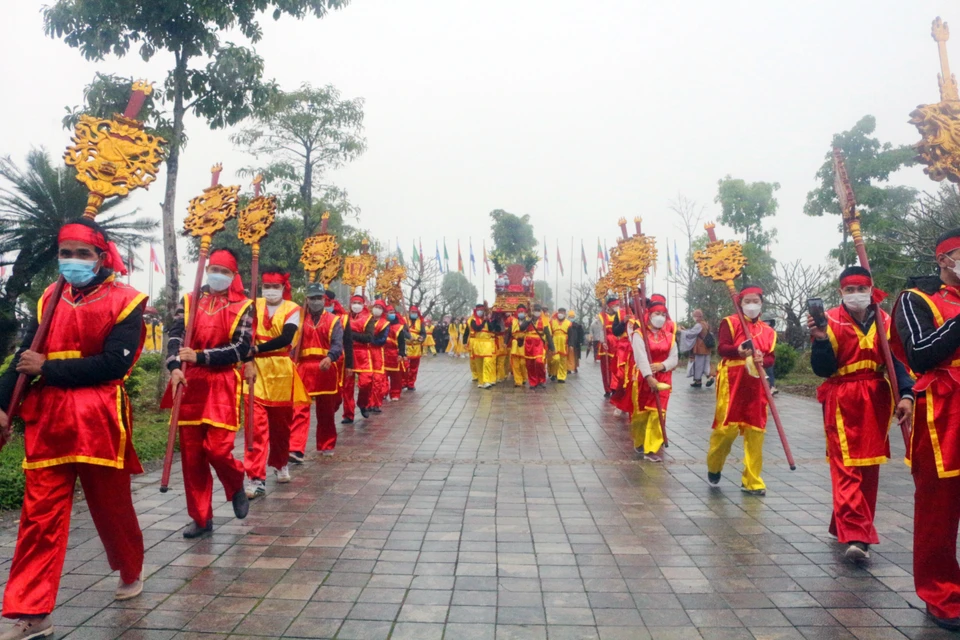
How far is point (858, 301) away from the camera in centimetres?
496

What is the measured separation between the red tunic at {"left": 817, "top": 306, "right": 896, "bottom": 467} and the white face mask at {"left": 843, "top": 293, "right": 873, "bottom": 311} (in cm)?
11

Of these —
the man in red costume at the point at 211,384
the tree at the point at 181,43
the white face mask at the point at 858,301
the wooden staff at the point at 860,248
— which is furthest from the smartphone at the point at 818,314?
the tree at the point at 181,43

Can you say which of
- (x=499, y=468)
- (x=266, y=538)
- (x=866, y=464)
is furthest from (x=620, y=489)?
(x=266, y=538)

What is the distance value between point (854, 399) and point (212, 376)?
430cm

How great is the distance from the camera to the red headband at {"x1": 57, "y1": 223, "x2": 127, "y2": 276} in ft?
12.8

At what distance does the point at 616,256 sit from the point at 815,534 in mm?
4634

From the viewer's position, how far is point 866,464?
192 inches

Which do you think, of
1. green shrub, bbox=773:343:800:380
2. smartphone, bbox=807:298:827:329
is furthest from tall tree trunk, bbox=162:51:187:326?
green shrub, bbox=773:343:800:380

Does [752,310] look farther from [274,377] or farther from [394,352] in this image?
[394,352]

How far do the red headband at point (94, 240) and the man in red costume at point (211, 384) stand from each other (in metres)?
1.13

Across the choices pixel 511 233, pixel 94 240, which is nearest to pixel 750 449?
pixel 94 240

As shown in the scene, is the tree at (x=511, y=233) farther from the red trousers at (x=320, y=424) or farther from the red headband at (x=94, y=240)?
the red headband at (x=94, y=240)

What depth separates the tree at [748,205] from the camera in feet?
124

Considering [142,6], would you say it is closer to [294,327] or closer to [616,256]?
[294,327]
